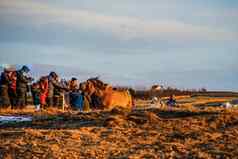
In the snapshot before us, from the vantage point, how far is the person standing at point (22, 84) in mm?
24117

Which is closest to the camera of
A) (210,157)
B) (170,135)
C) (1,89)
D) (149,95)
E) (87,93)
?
(210,157)

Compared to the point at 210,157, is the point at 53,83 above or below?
above

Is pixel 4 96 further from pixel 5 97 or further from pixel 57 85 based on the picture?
pixel 57 85

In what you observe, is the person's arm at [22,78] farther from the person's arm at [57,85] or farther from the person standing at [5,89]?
the person's arm at [57,85]

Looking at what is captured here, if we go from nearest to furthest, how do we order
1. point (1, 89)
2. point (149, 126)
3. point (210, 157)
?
point (210, 157)
point (149, 126)
point (1, 89)

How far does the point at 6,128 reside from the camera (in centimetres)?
1402

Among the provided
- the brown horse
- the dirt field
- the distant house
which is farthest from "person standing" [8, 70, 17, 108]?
the distant house

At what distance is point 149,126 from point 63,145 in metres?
2.50

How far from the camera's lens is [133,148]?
11047 mm

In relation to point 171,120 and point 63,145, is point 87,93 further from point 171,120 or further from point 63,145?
point 63,145

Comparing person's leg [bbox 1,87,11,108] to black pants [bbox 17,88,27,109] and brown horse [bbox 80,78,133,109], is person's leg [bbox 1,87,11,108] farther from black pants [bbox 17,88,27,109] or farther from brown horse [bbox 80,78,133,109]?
brown horse [bbox 80,78,133,109]

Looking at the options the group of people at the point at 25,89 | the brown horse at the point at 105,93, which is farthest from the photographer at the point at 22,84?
the brown horse at the point at 105,93

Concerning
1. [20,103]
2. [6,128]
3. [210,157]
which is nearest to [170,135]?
[210,157]

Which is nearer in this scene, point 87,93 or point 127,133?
point 127,133
